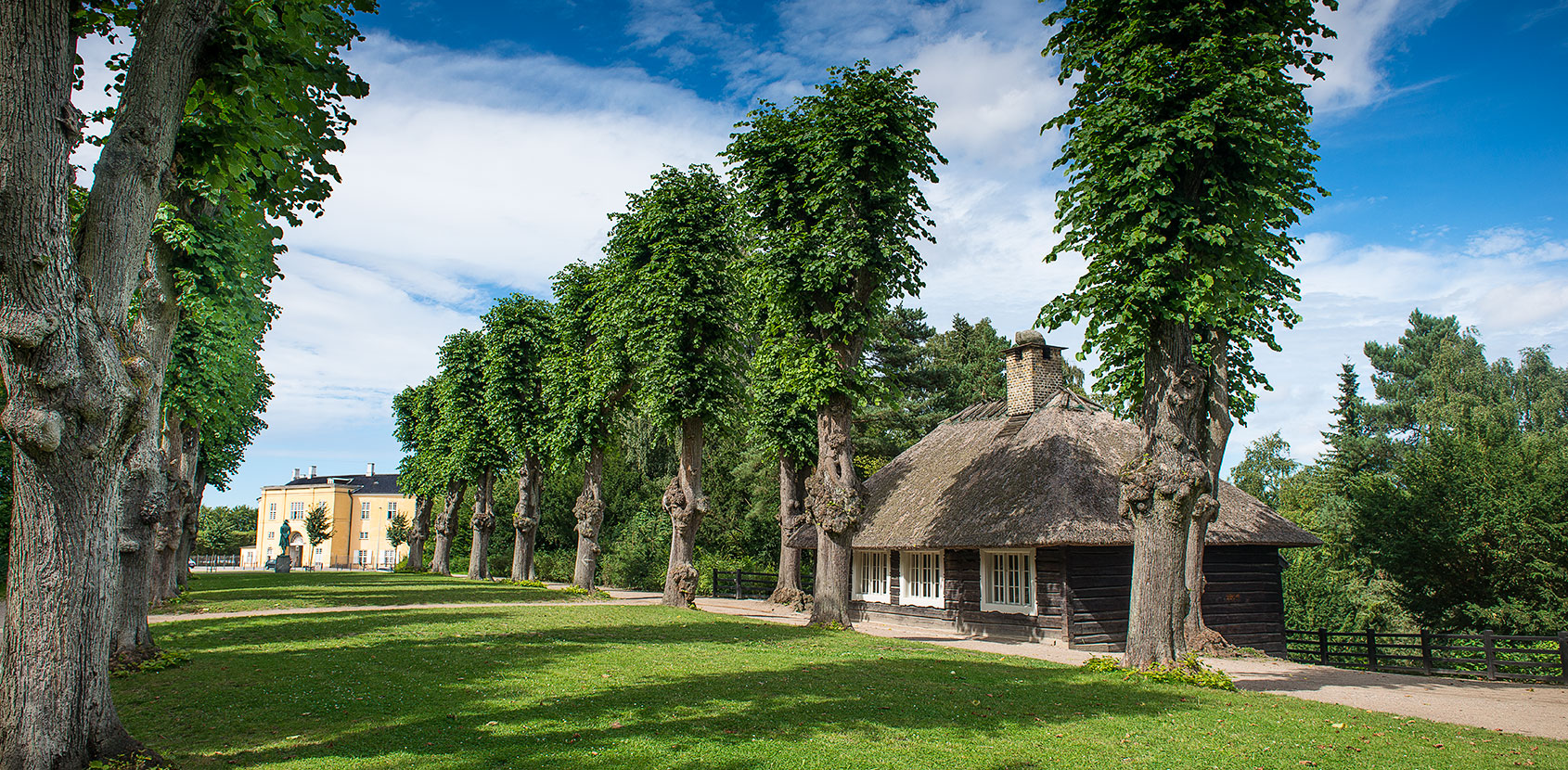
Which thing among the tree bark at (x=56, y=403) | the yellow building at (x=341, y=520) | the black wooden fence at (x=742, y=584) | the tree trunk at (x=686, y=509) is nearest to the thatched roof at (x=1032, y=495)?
the tree trunk at (x=686, y=509)

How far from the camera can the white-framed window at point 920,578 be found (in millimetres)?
22381

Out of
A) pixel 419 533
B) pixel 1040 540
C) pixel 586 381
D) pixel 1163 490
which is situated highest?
pixel 586 381

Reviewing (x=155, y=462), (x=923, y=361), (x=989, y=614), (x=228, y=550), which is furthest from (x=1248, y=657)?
(x=228, y=550)

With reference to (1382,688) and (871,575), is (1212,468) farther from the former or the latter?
(871,575)

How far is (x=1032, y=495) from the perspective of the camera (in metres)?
19.8

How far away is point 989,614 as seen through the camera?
20281mm

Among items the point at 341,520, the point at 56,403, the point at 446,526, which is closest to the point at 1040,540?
the point at 56,403

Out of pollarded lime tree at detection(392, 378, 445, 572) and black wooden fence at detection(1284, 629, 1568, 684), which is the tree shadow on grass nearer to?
black wooden fence at detection(1284, 629, 1568, 684)

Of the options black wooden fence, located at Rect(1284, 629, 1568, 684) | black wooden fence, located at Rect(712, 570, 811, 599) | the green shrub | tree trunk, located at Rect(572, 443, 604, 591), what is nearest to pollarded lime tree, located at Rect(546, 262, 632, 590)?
tree trunk, located at Rect(572, 443, 604, 591)

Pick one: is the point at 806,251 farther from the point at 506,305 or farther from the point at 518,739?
the point at 506,305

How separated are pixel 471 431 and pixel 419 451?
36.8ft

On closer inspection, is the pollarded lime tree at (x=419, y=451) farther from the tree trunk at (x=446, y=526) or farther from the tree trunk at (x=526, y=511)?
the tree trunk at (x=526, y=511)

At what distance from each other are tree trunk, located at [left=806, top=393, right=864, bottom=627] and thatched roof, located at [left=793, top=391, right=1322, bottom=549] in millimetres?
1087

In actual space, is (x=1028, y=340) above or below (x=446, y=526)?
above
